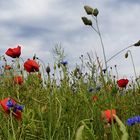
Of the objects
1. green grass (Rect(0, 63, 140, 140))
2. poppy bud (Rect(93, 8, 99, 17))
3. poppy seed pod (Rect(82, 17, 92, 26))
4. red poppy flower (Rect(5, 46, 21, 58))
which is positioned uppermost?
red poppy flower (Rect(5, 46, 21, 58))

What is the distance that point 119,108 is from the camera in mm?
3408

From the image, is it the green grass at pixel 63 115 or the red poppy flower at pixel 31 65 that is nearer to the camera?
the green grass at pixel 63 115

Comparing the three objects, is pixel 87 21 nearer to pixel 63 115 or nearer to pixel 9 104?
pixel 9 104

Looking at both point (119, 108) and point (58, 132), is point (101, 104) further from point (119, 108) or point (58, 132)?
point (58, 132)

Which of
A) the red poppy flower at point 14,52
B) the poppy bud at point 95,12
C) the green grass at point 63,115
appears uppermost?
the red poppy flower at point 14,52

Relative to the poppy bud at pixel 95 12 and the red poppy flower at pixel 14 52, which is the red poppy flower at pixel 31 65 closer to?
the red poppy flower at pixel 14 52

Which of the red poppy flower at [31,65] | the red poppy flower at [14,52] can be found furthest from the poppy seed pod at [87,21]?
the red poppy flower at [14,52]

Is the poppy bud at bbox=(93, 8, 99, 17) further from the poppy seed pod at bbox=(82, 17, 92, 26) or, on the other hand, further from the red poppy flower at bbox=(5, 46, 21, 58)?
the red poppy flower at bbox=(5, 46, 21, 58)

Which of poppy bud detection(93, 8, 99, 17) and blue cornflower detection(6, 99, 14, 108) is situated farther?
blue cornflower detection(6, 99, 14, 108)

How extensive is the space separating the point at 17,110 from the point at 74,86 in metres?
2.41

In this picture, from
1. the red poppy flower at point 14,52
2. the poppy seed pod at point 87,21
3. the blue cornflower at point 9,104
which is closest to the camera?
the poppy seed pod at point 87,21

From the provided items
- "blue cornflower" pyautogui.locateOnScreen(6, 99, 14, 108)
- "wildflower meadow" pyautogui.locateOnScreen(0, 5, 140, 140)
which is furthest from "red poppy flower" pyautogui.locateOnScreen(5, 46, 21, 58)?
"blue cornflower" pyautogui.locateOnScreen(6, 99, 14, 108)

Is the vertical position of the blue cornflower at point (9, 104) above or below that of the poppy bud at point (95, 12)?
below

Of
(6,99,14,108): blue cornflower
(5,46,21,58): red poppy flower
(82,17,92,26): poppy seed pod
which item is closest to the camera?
(82,17,92,26): poppy seed pod
